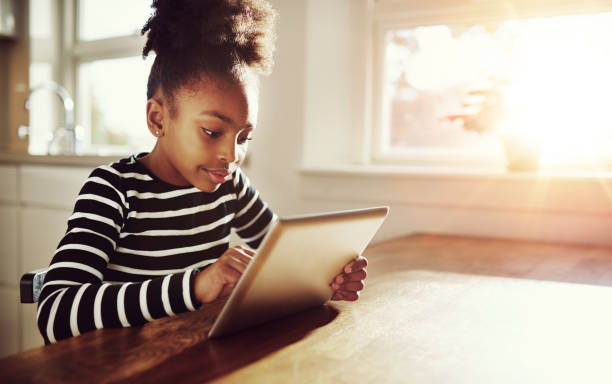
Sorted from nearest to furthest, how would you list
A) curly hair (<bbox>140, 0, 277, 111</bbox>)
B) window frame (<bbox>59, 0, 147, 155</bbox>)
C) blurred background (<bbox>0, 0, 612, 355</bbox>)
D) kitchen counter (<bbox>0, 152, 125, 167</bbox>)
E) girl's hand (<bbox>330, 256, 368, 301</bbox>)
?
girl's hand (<bbox>330, 256, 368, 301</bbox>)
curly hair (<bbox>140, 0, 277, 111</bbox>)
blurred background (<bbox>0, 0, 612, 355</bbox>)
kitchen counter (<bbox>0, 152, 125, 167</bbox>)
window frame (<bbox>59, 0, 147, 155</bbox>)

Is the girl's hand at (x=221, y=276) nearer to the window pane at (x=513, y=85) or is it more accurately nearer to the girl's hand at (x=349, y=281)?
the girl's hand at (x=349, y=281)

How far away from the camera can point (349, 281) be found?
2.58 feet

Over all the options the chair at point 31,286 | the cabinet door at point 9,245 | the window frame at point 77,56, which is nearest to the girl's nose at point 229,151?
the chair at point 31,286

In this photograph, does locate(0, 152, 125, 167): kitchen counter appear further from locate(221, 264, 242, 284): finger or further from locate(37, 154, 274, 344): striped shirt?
locate(221, 264, 242, 284): finger

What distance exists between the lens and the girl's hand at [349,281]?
0.77 meters

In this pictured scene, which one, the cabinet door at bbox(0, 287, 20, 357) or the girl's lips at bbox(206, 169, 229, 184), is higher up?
the girl's lips at bbox(206, 169, 229, 184)

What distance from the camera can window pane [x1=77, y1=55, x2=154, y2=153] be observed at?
273cm

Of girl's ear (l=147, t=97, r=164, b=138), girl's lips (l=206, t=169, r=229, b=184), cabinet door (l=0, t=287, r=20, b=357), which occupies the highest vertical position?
girl's ear (l=147, t=97, r=164, b=138)

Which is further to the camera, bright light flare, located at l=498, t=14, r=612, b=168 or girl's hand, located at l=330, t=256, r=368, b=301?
bright light flare, located at l=498, t=14, r=612, b=168

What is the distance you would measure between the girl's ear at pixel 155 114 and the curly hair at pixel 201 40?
0.09 ft

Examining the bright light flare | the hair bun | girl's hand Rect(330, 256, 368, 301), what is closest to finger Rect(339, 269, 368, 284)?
girl's hand Rect(330, 256, 368, 301)

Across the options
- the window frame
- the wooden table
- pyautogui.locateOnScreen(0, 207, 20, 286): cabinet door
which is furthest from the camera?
the window frame

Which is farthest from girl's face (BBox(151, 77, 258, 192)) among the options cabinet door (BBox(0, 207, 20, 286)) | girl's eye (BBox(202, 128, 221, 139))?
cabinet door (BBox(0, 207, 20, 286))

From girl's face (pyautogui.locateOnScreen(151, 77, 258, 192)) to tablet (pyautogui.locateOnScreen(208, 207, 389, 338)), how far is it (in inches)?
10.3
